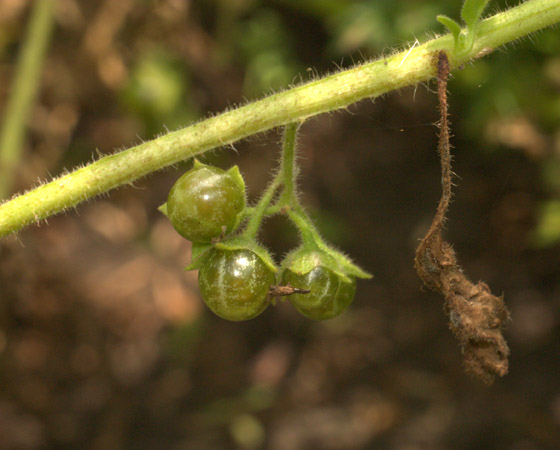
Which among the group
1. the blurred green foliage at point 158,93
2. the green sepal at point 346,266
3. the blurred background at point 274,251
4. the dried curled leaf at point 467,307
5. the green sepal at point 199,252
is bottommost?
the dried curled leaf at point 467,307

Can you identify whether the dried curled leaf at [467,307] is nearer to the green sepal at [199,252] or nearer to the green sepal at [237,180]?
the green sepal at [237,180]

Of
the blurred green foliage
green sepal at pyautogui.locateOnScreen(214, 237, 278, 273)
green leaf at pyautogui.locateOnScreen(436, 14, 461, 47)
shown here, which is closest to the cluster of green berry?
green sepal at pyautogui.locateOnScreen(214, 237, 278, 273)

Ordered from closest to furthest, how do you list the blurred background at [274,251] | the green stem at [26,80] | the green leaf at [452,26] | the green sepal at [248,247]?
the green leaf at [452,26], the green sepal at [248,247], the green stem at [26,80], the blurred background at [274,251]

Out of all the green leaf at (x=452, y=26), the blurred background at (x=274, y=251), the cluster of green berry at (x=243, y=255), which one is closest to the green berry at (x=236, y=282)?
the cluster of green berry at (x=243, y=255)

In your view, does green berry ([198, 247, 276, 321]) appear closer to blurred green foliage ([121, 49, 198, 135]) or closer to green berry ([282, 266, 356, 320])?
green berry ([282, 266, 356, 320])

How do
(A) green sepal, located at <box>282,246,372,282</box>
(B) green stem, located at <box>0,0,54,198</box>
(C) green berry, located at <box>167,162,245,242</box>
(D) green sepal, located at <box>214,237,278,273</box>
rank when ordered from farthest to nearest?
(B) green stem, located at <box>0,0,54,198</box>
(A) green sepal, located at <box>282,246,372,282</box>
(D) green sepal, located at <box>214,237,278,273</box>
(C) green berry, located at <box>167,162,245,242</box>

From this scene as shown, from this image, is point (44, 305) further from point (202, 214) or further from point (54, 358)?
point (202, 214)

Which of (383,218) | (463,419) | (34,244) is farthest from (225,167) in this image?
(463,419)

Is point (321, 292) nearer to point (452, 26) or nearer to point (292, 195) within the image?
point (292, 195)
